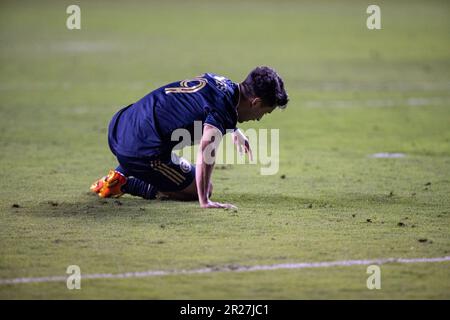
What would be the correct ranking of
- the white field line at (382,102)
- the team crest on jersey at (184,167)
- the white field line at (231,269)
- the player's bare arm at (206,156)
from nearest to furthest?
the white field line at (231,269) → the player's bare arm at (206,156) → the team crest on jersey at (184,167) → the white field line at (382,102)

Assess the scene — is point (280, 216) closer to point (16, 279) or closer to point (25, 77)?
point (16, 279)

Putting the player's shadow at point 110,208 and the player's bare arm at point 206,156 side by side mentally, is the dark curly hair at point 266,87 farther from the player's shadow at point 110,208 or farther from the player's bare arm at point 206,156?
the player's shadow at point 110,208

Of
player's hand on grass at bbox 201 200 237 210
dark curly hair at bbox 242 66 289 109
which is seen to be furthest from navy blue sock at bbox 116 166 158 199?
dark curly hair at bbox 242 66 289 109

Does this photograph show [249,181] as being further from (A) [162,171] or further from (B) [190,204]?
(A) [162,171]

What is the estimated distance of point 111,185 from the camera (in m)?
8.52

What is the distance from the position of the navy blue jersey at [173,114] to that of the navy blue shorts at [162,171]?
0.07 m

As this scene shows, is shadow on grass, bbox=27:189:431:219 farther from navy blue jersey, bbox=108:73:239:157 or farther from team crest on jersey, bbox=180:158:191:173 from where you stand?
navy blue jersey, bbox=108:73:239:157

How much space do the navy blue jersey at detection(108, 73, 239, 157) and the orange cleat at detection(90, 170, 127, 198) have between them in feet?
0.88

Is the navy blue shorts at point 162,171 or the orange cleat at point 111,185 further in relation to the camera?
the orange cleat at point 111,185

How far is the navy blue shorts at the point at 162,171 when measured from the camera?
8195 mm

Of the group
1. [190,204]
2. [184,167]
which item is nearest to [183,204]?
[190,204]

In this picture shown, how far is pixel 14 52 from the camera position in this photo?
23.7m

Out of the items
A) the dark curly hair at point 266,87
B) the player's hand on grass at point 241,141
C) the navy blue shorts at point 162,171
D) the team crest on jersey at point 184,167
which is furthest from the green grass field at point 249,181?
the dark curly hair at point 266,87
